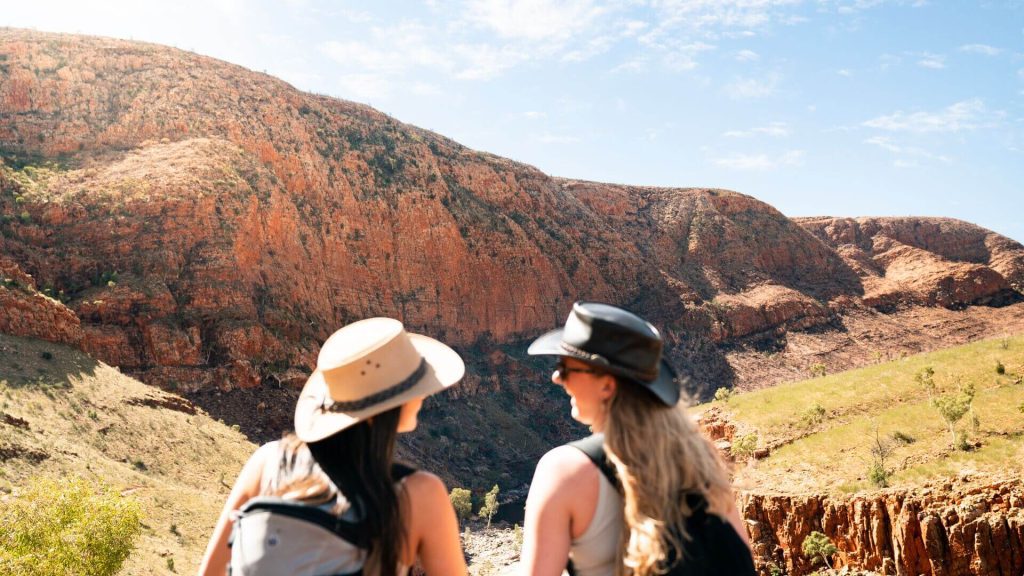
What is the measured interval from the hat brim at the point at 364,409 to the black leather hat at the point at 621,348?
1.46 ft

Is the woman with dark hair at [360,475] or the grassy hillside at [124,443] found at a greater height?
the woman with dark hair at [360,475]

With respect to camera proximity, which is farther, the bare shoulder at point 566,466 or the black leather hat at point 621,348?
the black leather hat at point 621,348

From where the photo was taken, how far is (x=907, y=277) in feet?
254

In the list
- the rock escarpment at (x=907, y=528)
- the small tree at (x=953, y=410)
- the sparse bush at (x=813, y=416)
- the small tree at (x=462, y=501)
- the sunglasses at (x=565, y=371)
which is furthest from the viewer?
the small tree at (x=462, y=501)

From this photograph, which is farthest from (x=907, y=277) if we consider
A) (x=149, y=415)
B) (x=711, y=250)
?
(x=149, y=415)

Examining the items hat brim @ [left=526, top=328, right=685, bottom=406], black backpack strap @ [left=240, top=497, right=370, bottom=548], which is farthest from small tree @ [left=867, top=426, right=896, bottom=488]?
black backpack strap @ [left=240, top=497, right=370, bottom=548]

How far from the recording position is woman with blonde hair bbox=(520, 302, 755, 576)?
90.9 inches

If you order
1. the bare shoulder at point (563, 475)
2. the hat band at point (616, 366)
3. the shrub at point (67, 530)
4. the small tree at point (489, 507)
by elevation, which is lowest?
the small tree at point (489, 507)

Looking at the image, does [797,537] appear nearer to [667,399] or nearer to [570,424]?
[667,399]

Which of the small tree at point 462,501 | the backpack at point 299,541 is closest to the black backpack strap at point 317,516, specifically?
the backpack at point 299,541

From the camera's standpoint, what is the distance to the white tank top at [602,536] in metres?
2.38

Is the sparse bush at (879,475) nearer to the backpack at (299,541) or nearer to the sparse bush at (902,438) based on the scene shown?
the sparse bush at (902,438)

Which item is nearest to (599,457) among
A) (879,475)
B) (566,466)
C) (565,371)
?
(566,466)

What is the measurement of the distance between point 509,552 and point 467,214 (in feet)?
123
